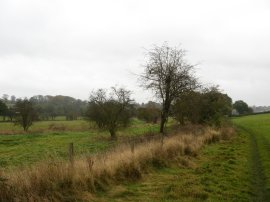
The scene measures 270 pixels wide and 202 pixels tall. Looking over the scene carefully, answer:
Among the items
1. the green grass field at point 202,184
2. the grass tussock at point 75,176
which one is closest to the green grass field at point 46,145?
the grass tussock at point 75,176

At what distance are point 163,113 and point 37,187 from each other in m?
21.5

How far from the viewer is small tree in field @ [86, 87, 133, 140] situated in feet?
135

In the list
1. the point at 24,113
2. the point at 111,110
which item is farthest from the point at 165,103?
the point at 24,113

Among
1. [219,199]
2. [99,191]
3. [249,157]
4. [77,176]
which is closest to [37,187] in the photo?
[77,176]

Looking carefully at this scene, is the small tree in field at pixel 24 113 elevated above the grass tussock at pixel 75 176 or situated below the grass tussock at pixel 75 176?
above

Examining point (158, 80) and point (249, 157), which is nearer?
point (249, 157)

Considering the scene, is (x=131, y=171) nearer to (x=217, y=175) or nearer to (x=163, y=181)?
(x=163, y=181)

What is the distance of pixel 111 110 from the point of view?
136 feet

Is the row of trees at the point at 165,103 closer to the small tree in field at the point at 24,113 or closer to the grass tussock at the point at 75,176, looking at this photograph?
the small tree in field at the point at 24,113

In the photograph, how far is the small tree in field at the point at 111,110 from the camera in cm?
4125

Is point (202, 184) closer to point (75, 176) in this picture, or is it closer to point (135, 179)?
point (135, 179)

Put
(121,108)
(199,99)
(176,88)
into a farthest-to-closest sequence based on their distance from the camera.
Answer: (199,99) → (121,108) → (176,88)

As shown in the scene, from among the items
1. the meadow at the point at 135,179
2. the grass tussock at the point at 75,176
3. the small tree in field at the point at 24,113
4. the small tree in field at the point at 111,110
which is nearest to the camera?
the grass tussock at the point at 75,176

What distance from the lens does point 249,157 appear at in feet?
69.7
